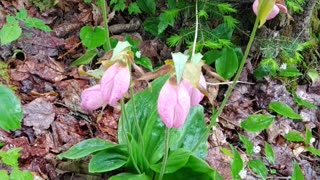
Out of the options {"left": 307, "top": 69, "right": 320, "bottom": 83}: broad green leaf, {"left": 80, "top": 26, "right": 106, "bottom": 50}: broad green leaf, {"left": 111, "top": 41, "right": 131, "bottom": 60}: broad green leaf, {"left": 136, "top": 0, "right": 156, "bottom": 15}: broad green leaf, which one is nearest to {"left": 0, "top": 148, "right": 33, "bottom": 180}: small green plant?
{"left": 111, "top": 41, "right": 131, "bottom": 60}: broad green leaf

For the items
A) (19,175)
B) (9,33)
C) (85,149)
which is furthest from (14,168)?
→ (9,33)

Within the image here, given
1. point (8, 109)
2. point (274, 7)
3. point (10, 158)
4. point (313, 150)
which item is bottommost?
point (313, 150)

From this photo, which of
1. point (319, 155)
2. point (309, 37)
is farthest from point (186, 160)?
point (309, 37)

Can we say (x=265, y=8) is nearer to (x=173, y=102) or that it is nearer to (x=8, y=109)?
(x=173, y=102)

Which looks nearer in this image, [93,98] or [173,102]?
[173,102]

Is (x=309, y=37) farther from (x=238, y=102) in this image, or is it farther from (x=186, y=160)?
(x=186, y=160)

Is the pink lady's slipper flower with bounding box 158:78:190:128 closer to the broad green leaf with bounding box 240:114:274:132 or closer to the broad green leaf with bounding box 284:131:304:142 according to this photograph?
the broad green leaf with bounding box 240:114:274:132
